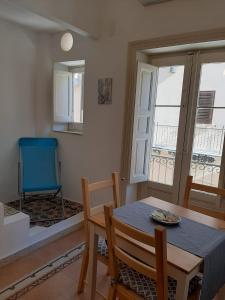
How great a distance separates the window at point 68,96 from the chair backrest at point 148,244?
8.42 feet

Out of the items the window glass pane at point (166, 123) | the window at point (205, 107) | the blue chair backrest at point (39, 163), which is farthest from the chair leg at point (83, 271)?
the window at point (205, 107)

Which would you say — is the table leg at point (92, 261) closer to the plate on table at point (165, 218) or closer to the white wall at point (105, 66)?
the plate on table at point (165, 218)

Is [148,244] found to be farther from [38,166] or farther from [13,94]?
[13,94]

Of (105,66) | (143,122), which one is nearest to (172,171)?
(143,122)

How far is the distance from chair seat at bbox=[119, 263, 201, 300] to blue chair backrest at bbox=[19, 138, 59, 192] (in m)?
2.02

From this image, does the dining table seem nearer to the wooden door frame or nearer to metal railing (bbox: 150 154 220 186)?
metal railing (bbox: 150 154 220 186)

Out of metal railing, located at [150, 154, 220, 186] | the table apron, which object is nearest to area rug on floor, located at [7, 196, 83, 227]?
metal railing, located at [150, 154, 220, 186]

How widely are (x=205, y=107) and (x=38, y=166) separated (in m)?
2.29

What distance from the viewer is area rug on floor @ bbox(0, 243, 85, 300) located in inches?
70.3

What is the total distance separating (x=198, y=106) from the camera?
253 cm

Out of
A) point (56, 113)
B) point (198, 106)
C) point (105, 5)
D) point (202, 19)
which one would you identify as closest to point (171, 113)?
point (198, 106)

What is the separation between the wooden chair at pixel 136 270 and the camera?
3.42 ft

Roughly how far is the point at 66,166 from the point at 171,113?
175 cm

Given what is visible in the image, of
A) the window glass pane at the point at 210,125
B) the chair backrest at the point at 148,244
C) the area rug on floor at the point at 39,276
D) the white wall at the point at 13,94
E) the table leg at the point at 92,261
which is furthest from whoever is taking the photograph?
the white wall at the point at 13,94
